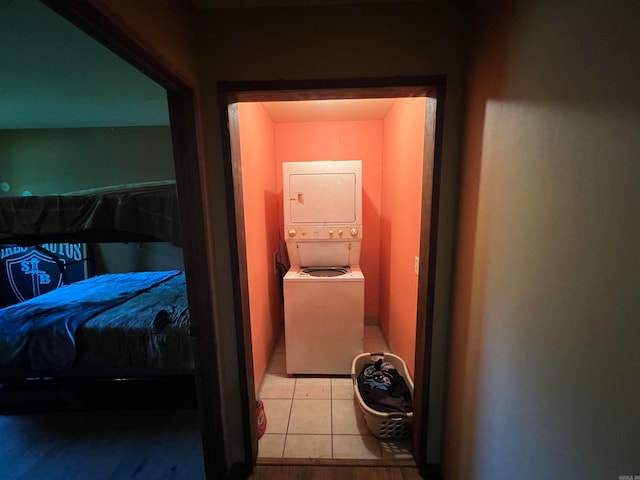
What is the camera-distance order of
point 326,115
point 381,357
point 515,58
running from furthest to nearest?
point 326,115, point 381,357, point 515,58

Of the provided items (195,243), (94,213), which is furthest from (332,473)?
(94,213)

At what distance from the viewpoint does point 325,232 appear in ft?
7.27

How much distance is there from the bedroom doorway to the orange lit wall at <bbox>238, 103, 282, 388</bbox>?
55cm

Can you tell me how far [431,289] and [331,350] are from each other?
124 centimetres

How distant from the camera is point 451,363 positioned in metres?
1.20

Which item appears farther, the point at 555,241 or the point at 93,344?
the point at 93,344

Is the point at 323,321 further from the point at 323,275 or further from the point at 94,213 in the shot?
the point at 94,213

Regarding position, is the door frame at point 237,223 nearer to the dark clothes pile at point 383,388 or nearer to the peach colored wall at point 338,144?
the dark clothes pile at point 383,388

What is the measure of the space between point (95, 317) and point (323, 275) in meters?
1.82

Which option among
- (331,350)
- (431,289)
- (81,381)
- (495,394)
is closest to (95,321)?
(81,381)

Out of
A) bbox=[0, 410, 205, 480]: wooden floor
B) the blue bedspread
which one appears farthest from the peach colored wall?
bbox=[0, 410, 205, 480]: wooden floor

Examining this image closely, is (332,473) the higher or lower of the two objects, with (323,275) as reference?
lower

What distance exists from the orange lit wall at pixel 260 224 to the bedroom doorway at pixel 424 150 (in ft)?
1.81

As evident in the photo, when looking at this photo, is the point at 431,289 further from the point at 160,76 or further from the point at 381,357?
the point at 160,76
